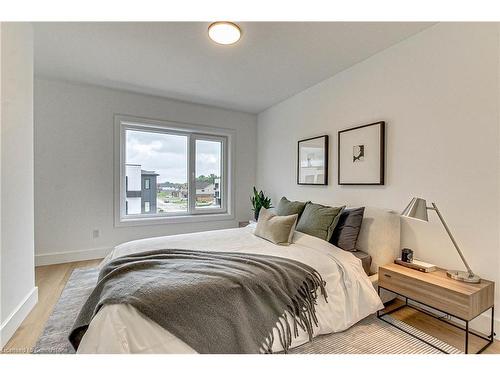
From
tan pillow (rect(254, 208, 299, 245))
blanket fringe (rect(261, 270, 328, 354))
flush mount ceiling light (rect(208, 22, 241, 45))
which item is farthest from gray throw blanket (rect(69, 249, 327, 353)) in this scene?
flush mount ceiling light (rect(208, 22, 241, 45))

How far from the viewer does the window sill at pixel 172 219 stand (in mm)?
3547

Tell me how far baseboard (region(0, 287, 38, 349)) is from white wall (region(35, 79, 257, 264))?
4.13ft

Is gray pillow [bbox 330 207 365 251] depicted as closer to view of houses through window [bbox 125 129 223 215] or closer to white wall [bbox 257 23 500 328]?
white wall [bbox 257 23 500 328]

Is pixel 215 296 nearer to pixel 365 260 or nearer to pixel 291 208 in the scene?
pixel 365 260

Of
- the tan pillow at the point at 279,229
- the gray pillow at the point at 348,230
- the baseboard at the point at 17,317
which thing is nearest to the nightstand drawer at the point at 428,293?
the gray pillow at the point at 348,230

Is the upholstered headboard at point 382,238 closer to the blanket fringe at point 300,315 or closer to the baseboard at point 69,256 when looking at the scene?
the blanket fringe at point 300,315

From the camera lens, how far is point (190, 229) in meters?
4.02

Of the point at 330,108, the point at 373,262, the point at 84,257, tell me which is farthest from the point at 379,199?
the point at 84,257

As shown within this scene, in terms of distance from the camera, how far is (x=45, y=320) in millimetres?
1876

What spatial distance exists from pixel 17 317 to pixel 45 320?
6.9 inches

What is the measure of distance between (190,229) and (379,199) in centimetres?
288

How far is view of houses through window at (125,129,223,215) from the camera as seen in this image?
3.71 m

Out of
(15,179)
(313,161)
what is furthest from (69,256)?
(313,161)

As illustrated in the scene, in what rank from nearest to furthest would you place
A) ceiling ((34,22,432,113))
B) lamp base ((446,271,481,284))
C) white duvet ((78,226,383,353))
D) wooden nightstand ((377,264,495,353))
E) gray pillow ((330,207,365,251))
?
white duvet ((78,226,383,353)), wooden nightstand ((377,264,495,353)), lamp base ((446,271,481,284)), ceiling ((34,22,432,113)), gray pillow ((330,207,365,251))
